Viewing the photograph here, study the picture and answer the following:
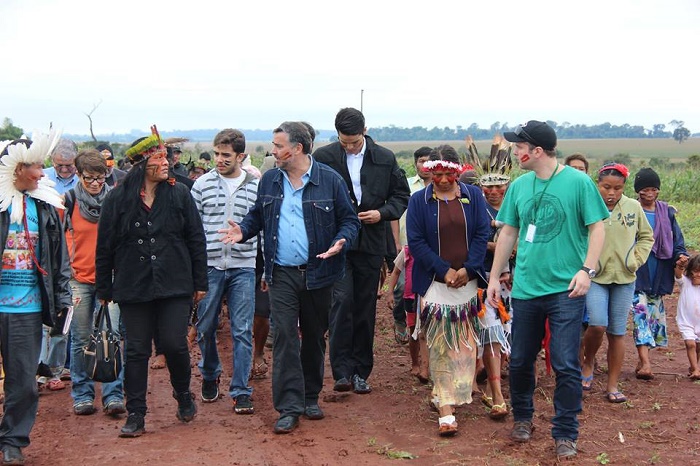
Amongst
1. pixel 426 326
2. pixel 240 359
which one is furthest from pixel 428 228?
pixel 240 359

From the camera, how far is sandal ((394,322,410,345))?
10.4 meters

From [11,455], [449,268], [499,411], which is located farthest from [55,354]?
[499,411]

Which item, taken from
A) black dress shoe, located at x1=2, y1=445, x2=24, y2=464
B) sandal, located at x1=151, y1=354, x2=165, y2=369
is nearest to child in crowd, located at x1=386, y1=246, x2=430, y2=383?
sandal, located at x1=151, y1=354, x2=165, y2=369

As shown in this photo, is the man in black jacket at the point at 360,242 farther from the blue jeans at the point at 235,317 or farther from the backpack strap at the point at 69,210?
the backpack strap at the point at 69,210

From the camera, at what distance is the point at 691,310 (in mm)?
8852

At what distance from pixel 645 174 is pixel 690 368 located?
1977 mm

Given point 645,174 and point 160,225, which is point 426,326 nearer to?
point 160,225

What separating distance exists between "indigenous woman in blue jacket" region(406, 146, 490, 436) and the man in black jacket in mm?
970

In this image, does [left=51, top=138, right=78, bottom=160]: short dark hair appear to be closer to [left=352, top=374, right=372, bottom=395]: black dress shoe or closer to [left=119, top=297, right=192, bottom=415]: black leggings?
[left=119, top=297, right=192, bottom=415]: black leggings

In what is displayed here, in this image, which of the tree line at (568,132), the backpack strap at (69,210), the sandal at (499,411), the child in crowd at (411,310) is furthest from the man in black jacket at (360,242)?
the tree line at (568,132)

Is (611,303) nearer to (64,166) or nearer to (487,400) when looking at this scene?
(487,400)

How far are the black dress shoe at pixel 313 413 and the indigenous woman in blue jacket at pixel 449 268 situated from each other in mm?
977

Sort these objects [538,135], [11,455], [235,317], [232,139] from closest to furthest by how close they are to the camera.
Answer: [11,455] → [538,135] → [235,317] → [232,139]

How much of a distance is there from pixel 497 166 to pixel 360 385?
240 cm
